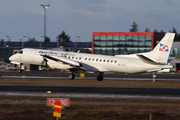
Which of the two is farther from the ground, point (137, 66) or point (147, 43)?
point (147, 43)

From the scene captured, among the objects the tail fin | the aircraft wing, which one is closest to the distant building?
the aircraft wing

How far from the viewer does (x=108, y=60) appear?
1547 inches

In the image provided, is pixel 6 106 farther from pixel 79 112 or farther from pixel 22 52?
pixel 22 52

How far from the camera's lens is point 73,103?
19.4 metres

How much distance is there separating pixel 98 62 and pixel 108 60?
1.53 m

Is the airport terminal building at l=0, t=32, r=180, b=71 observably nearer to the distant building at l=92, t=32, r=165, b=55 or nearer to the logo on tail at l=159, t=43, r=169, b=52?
the distant building at l=92, t=32, r=165, b=55

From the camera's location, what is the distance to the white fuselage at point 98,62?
38.1m

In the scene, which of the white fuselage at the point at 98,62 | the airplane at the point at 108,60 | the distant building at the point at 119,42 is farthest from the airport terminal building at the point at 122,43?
the airplane at the point at 108,60

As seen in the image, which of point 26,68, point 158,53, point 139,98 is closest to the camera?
point 139,98

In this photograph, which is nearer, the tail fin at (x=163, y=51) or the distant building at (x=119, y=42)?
the tail fin at (x=163, y=51)

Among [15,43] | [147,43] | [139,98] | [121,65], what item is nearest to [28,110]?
[139,98]

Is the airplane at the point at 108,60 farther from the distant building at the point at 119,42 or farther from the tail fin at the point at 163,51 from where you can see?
the distant building at the point at 119,42

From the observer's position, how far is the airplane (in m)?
37.2

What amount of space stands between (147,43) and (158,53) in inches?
1857
